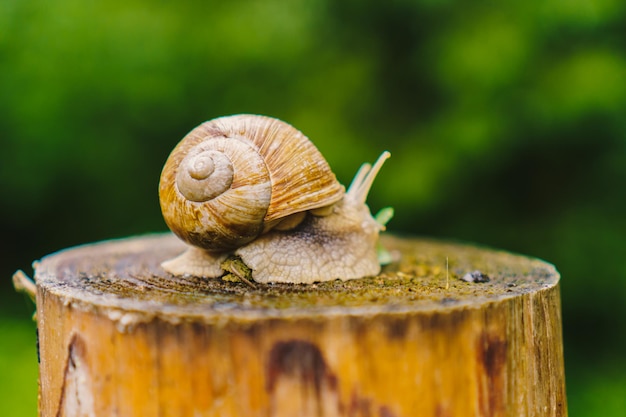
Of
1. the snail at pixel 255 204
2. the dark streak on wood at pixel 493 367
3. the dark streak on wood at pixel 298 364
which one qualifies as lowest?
the dark streak on wood at pixel 493 367

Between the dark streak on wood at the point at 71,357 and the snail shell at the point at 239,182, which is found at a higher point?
the snail shell at the point at 239,182

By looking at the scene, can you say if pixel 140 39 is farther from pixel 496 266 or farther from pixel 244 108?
pixel 496 266

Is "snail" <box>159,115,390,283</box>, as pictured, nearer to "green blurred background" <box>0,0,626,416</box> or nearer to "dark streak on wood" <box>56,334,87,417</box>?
"dark streak on wood" <box>56,334,87,417</box>

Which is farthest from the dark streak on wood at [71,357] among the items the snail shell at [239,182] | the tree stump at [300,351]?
the snail shell at [239,182]

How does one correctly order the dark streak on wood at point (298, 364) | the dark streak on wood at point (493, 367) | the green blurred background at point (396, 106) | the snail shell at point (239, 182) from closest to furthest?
the dark streak on wood at point (298, 364) → the dark streak on wood at point (493, 367) → the snail shell at point (239, 182) → the green blurred background at point (396, 106)

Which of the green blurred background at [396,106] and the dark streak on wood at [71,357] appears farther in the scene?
the green blurred background at [396,106]

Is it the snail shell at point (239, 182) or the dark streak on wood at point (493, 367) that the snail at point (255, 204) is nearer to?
the snail shell at point (239, 182)

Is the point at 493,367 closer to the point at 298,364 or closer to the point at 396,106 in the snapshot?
the point at 298,364

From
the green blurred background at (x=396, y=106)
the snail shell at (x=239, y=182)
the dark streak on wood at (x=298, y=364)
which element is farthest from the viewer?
the green blurred background at (x=396, y=106)

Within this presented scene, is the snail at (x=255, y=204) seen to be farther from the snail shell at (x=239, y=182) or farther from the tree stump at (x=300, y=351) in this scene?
the tree stump at (x=300, y=351)

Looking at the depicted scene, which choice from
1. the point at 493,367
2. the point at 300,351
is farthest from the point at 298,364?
the point at 493,367
